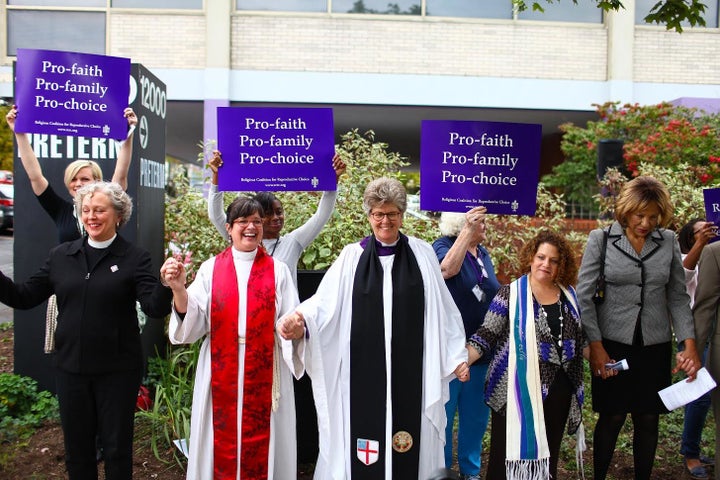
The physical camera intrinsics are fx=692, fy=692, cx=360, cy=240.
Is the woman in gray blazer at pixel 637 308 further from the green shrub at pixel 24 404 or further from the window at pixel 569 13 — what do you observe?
the window at pixel 569 13

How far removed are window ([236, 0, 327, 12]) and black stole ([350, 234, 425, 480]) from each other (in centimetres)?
1192

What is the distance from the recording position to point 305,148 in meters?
A: 4.23

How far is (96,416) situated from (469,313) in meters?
2.14

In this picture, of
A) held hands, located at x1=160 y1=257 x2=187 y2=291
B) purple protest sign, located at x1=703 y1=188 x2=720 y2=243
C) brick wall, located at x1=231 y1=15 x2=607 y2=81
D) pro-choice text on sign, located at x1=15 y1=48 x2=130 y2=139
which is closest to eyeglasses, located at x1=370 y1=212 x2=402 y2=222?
held hands, located at x1=160 y1=257 x2=187 y2=291

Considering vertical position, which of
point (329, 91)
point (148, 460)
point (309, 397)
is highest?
point (329, 91)

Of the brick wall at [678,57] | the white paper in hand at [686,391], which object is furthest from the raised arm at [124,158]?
the brick wall at [678,57]

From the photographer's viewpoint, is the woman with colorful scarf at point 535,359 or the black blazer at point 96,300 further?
the woman with colorful scarf at point 535,359

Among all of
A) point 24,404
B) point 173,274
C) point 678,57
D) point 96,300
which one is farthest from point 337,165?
point 678,57

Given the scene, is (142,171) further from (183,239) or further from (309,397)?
(309,397)

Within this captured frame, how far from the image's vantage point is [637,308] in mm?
3830

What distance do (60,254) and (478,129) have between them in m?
2.39

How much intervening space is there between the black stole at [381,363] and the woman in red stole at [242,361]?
0.32m

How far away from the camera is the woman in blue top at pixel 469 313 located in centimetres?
414

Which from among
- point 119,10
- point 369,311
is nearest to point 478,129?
point 369,311
